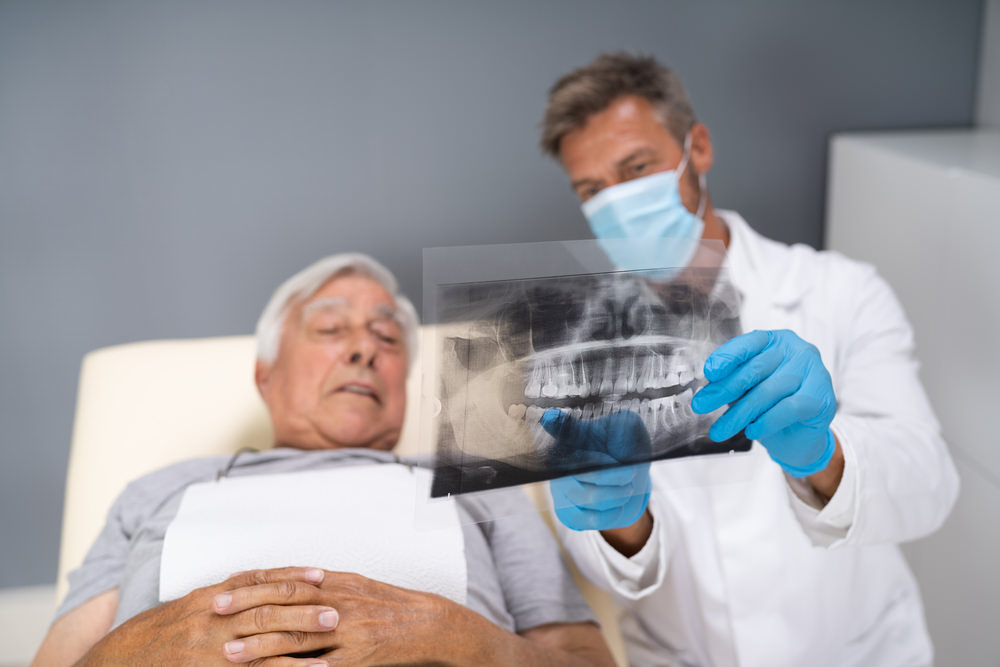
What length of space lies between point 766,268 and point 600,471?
0.65 meters

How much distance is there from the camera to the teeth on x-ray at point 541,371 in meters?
0.90

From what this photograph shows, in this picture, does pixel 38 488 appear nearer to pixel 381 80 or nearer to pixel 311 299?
pixel 311 299

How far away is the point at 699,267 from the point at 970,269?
78cm

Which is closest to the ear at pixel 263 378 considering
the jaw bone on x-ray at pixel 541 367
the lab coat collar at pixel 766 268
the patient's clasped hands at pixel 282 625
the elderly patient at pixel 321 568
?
the elderly patient at pixel 321 568

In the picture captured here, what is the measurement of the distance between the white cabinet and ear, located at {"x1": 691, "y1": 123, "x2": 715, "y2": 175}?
48 cm

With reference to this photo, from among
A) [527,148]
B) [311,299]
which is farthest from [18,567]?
[527,148]

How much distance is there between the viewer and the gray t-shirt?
3.81ft

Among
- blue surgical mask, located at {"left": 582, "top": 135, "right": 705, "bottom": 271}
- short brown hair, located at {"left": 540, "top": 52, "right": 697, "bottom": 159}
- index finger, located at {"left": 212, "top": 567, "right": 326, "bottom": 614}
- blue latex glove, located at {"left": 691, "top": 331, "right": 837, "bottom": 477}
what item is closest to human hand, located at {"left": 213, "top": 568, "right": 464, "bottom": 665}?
index finger, located at {"left": 212, "top": 567, "right": 326, "bottom": 614}

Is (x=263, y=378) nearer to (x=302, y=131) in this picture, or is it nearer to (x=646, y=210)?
(x=302, y=131)

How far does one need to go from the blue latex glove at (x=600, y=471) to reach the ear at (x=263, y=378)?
0.77 m

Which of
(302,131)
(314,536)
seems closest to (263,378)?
(314,536)

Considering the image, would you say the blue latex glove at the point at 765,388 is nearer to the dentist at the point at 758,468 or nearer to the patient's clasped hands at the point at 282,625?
the dentist at the point at 758,468

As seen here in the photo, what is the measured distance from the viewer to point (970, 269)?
150cm

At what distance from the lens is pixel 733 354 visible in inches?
35.3
